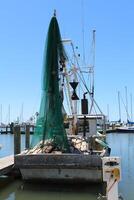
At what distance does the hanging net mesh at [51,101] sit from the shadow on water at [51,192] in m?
1.78

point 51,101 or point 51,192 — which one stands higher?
point 51,101

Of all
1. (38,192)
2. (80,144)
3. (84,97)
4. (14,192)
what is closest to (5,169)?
(14,192)

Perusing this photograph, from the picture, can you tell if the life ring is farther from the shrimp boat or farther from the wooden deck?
the wooden deck

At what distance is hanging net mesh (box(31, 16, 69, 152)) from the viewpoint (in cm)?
2014

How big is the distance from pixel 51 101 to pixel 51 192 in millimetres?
4213

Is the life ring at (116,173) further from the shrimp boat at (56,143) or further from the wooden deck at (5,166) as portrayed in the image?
the wooden deck at (5,166)

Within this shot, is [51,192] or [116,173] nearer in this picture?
[116,173]

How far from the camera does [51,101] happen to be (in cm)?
2036

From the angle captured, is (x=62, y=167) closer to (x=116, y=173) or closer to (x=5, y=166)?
(x=5, y=166)

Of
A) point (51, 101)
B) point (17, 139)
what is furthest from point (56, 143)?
point (17, 139)

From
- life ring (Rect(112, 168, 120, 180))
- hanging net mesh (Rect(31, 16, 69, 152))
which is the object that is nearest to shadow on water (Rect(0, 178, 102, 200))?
hanging net mesh (Rect(31, 16, 69, 152))

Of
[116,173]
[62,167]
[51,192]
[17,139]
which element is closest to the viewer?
[116,173]

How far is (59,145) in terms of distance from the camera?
20016 millimetres

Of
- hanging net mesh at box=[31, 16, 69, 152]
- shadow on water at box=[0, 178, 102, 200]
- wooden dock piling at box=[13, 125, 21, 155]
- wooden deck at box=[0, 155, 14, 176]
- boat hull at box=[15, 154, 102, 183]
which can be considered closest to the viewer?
boat hull at box=[15, 154, 102, 183]
